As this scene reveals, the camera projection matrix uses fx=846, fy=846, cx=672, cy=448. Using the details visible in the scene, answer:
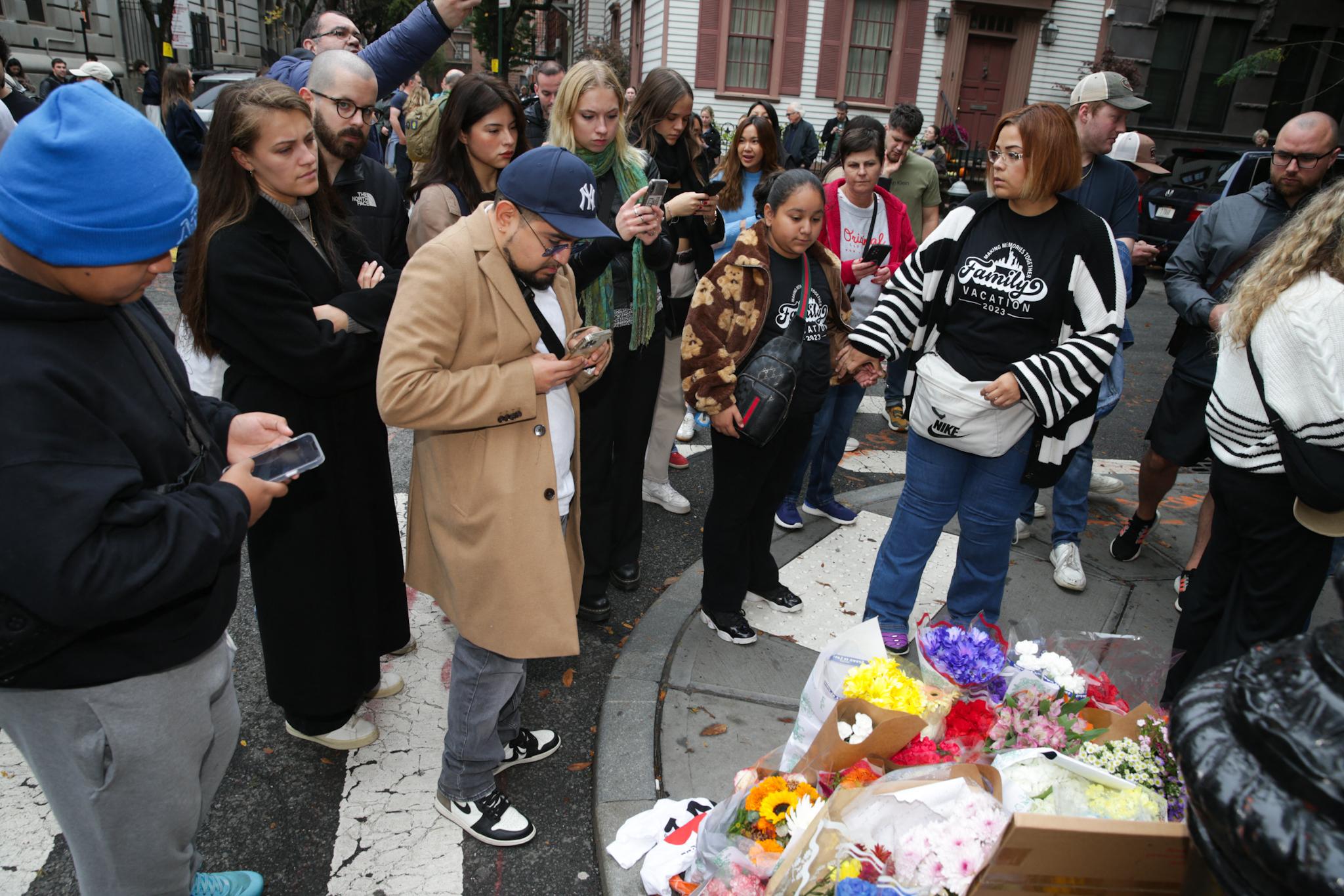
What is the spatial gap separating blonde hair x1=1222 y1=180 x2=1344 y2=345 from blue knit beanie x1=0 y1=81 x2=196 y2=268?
2853mm

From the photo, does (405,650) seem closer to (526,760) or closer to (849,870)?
(526,760)

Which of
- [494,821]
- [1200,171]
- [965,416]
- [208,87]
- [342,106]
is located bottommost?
[494,821]

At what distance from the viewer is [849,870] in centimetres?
174

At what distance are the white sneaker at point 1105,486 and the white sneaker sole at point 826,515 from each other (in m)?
1.67

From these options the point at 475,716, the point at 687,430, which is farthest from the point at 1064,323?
the point at 687,430

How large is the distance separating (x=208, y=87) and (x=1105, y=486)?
705 inches

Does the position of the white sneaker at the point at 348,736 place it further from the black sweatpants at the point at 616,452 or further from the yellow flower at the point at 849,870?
the yellow flower at the point at 849,870

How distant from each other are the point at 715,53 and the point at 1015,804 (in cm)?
2291

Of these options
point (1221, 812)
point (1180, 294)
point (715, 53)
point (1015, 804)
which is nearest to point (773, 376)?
point (1015, 804)

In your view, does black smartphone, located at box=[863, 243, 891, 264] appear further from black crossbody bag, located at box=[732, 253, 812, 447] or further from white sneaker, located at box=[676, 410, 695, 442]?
white sneaker, located at box=[676, 410, 695, 442]

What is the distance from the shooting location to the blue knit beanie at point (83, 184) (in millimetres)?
1442

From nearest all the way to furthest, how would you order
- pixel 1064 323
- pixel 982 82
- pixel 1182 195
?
pixel 1064 323, pixel 1182 195, pixel 982 82

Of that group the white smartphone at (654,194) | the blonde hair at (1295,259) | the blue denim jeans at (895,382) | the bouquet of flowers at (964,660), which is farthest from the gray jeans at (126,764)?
the blue denim jeans at (895,382)

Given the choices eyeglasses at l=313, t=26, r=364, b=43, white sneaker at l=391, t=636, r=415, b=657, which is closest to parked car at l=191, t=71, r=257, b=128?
eyeglasses at l=313, t=26, r=364, b=43
